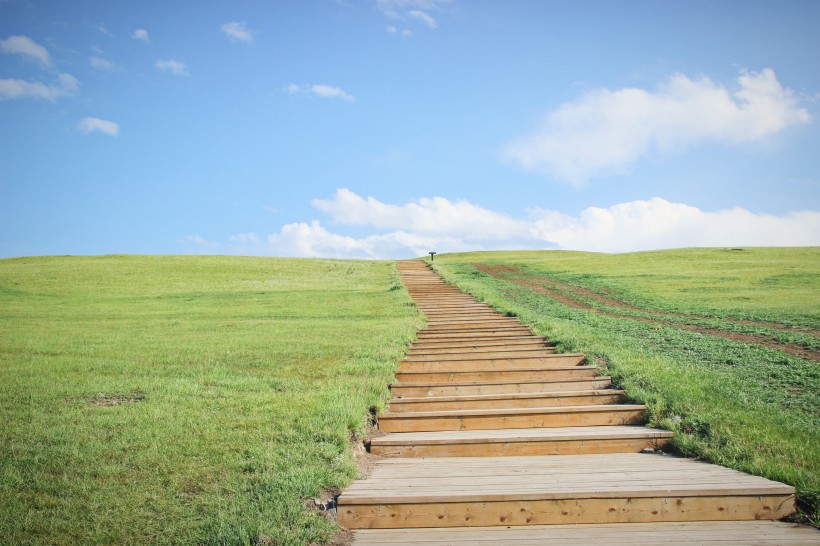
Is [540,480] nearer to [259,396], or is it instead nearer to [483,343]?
[259,396]

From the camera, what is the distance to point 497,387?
6.87 metres

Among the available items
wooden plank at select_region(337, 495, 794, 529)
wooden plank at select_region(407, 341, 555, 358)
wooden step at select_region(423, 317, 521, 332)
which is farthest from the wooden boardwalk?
wooden step at select_region(423, 317, 521, 332)

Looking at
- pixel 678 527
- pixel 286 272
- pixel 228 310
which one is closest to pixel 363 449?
pixel 678 527

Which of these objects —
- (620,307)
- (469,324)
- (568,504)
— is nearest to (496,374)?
(568,504)

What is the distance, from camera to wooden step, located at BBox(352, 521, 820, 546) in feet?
10.9

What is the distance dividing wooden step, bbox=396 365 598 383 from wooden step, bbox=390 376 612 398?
1.31 ft

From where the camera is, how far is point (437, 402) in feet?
21.0

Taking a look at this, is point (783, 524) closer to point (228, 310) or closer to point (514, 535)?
point (514, 535)

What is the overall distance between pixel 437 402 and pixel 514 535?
292 cm

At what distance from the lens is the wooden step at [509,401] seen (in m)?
6.35

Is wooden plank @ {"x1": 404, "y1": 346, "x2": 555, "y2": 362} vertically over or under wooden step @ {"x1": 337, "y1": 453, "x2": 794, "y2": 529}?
over

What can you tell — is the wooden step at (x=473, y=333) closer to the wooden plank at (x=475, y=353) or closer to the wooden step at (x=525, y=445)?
the wooden plank at (x=475, y=353)

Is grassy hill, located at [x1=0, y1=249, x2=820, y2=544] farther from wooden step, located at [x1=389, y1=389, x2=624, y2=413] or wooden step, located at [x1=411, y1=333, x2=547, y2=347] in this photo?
wooden step, located at [x1=411, y1=333, x2=547, y2=347]

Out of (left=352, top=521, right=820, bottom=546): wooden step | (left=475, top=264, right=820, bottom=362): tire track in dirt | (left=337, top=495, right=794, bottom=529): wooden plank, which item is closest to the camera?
(left=352, top=521, right=820, bottom=546): wooden step
